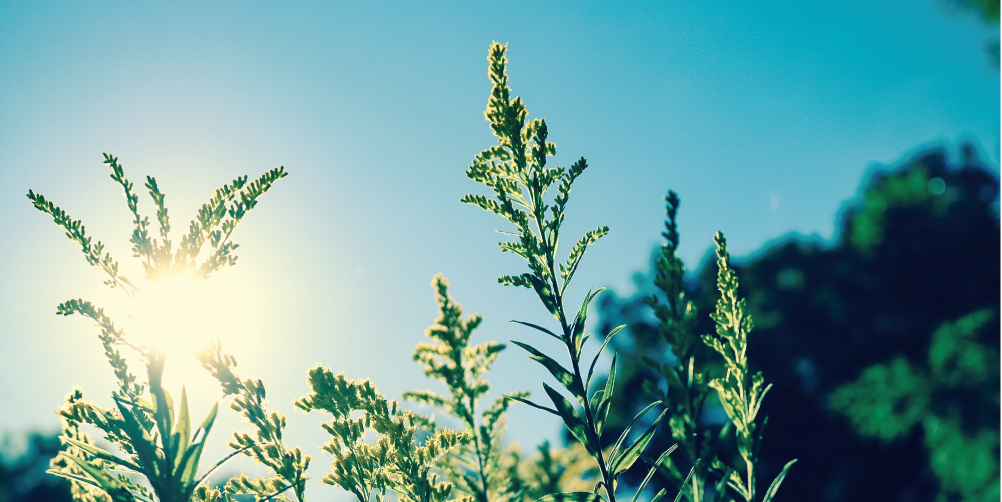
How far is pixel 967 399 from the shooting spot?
1275 cm

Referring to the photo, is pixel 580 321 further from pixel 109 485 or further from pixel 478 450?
pixel 109 485

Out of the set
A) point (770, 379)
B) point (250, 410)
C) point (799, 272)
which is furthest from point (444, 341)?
point (799, 272)

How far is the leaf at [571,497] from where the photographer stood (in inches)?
61.1

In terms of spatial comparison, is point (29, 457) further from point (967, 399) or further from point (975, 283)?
point (975, 283)

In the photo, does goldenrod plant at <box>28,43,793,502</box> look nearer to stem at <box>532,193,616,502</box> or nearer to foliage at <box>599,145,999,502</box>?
stem at <box>532,193,616,502</box>

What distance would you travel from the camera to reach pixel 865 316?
1694 cm

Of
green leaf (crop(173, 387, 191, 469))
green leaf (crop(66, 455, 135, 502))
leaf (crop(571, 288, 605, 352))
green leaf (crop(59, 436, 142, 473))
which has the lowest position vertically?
green leaf (crop(66, 455, 135, 502))

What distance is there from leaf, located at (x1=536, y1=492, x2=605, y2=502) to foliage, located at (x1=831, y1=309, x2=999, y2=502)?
16.4 meters

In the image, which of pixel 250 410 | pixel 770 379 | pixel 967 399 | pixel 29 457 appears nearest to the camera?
pixel 250 410

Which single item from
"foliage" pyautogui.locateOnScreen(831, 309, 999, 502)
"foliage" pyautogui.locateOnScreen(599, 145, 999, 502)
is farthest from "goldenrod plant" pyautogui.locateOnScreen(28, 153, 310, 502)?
"foliage" pyautogui.locateOnScreen(831, 309, 999, 502)

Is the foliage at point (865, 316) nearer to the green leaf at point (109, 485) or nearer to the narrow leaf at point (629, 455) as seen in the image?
the narrow leaf at point (629, 455)

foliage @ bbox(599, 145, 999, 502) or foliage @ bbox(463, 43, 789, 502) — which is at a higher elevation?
foliage @ bbox(599, 145, 999, 502)

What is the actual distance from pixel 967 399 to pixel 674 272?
17900 millimetres

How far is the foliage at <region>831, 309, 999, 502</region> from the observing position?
1204 cm
